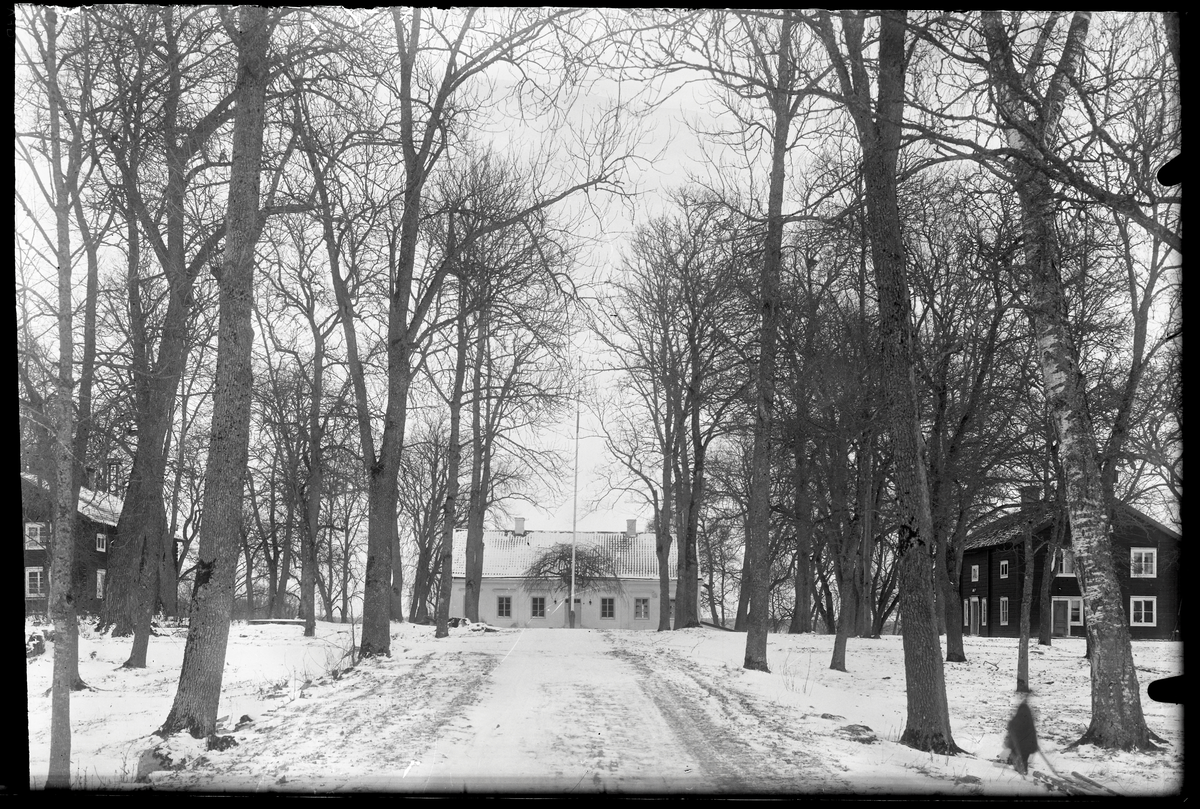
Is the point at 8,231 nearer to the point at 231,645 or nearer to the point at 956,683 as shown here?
the point at 956,683

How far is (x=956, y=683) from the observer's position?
54.2 feet

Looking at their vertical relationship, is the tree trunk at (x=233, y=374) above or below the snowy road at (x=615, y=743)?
above

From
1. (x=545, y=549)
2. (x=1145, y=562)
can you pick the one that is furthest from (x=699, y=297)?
(x=545, y=549)

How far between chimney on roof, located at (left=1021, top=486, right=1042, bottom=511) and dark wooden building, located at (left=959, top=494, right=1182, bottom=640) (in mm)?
10386

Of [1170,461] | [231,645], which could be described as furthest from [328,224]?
[1170,461]

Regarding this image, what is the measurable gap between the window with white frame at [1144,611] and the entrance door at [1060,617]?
2.73 meters

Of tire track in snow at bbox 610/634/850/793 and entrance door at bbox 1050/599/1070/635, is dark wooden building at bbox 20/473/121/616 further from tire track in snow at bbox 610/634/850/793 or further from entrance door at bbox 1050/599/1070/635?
entrance door at bbox 1050/599/1070/635

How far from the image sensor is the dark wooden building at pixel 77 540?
10.7 meters

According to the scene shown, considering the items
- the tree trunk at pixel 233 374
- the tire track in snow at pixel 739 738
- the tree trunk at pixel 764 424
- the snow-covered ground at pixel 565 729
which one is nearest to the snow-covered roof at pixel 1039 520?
the snow-covered ground at pixel 565 729

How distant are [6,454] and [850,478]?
17270mm

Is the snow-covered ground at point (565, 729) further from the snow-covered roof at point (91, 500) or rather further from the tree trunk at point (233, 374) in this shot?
the snow-covered roof at point (91, 500)

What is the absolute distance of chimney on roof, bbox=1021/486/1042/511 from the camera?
18.6 m

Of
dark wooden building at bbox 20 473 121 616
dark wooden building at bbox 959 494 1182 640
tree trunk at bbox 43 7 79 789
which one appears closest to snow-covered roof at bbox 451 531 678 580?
dark wooden building at bbox 959 494 1182 640

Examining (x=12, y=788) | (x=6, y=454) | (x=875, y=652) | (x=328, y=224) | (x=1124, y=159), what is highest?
(x=328, y=224)
